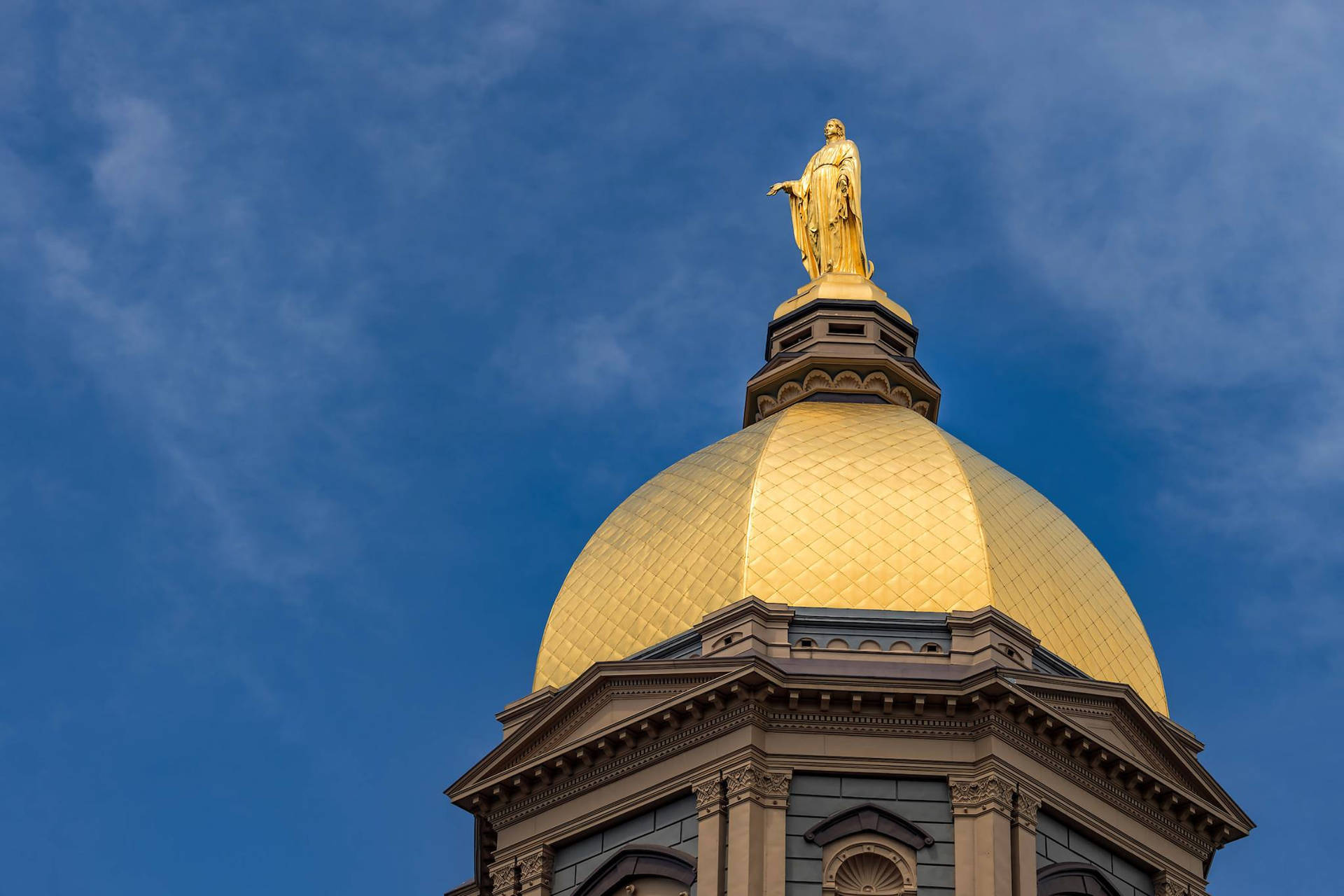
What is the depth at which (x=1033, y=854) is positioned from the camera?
58.1m

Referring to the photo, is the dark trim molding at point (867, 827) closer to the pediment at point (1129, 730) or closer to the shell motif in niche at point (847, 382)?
the pediment at point (1129, 730)

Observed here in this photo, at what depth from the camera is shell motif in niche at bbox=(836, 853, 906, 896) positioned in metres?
57.9

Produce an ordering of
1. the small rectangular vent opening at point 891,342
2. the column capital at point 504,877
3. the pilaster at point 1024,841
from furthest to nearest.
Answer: the small rectangular vent opening at point 891,342 < the column capital at point 504,877 < the pilaster at point 1024,841

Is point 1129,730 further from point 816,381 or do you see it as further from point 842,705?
point 816,381

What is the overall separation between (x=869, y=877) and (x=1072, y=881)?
13.9 feet

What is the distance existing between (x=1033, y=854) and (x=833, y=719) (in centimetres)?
474

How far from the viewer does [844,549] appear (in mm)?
62750

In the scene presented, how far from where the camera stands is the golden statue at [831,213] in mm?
73750

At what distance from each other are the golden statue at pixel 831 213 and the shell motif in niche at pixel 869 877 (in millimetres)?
19820

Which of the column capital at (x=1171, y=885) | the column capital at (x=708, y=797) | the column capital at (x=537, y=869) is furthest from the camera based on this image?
the column capital at (x=1171, y=885)

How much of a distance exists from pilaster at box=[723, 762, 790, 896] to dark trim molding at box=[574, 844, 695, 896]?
1210mm

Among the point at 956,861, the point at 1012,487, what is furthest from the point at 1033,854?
the point at 1012,487

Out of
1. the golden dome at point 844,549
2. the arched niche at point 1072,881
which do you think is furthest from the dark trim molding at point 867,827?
the golden dome at point 844,549

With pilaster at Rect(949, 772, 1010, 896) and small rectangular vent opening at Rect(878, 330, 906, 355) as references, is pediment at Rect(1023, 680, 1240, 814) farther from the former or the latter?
small rectangular vent opening at Rect(878, 330, 906, 355)
